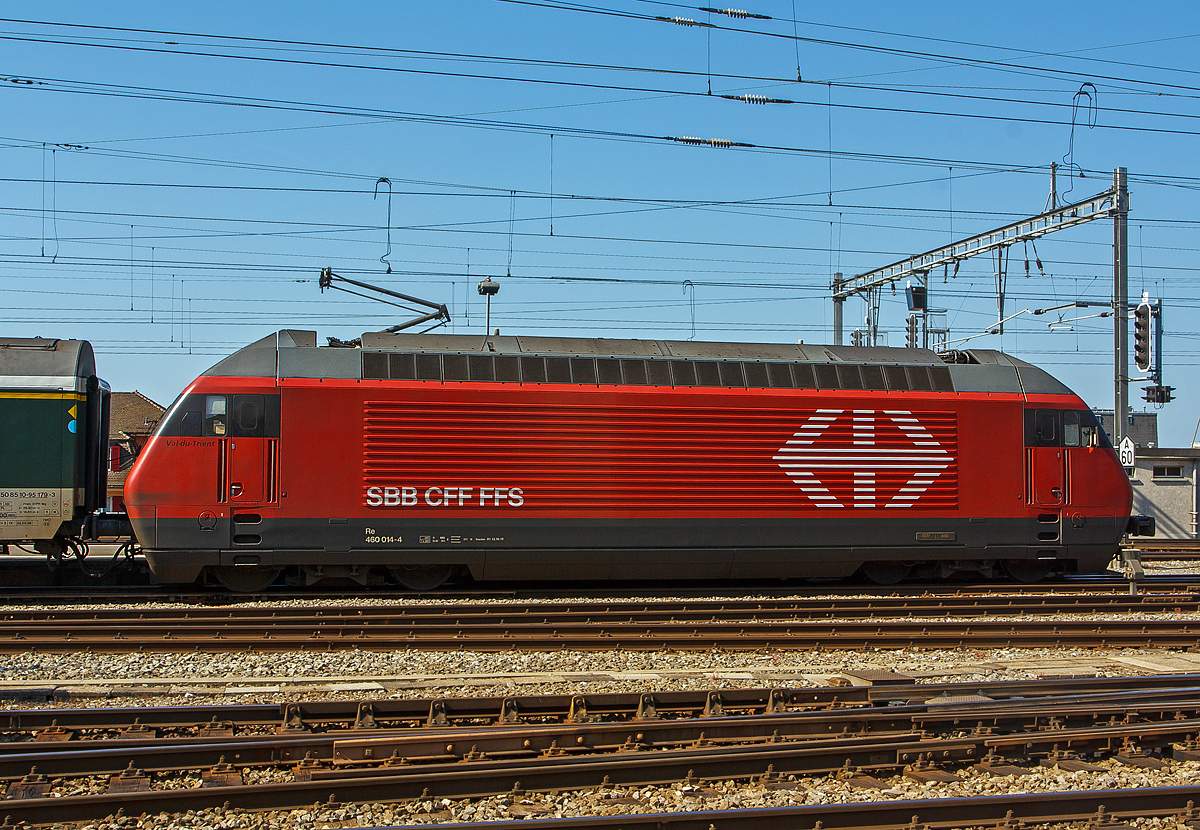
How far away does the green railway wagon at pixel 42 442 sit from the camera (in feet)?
44.7

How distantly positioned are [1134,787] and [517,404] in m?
9.53

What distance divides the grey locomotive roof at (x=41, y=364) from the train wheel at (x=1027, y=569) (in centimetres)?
1544

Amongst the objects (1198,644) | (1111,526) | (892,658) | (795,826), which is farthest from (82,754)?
(1111,526)

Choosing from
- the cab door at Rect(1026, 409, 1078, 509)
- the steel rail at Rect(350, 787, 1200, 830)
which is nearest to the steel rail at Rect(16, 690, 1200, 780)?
the steel rail at Rect(350, 787, 1200, 830)

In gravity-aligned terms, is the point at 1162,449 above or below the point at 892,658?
above

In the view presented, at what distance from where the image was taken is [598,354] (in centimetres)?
Answer: 1466

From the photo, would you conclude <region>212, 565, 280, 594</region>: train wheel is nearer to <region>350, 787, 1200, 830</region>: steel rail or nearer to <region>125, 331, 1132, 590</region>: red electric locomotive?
<region>125, 331, 1132, 590</region>: red electric locomotive

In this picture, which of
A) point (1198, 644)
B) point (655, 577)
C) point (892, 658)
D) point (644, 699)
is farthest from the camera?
point (655, 577)

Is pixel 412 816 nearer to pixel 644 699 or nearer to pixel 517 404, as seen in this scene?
pixel 644 699

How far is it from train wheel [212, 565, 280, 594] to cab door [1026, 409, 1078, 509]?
12.3 meters

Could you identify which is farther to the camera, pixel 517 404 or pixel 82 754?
pixel 517 404

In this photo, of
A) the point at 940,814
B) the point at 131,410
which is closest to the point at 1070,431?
the point at 940,814

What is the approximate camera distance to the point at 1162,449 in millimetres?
26484

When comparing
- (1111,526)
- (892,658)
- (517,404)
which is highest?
(517,404)
